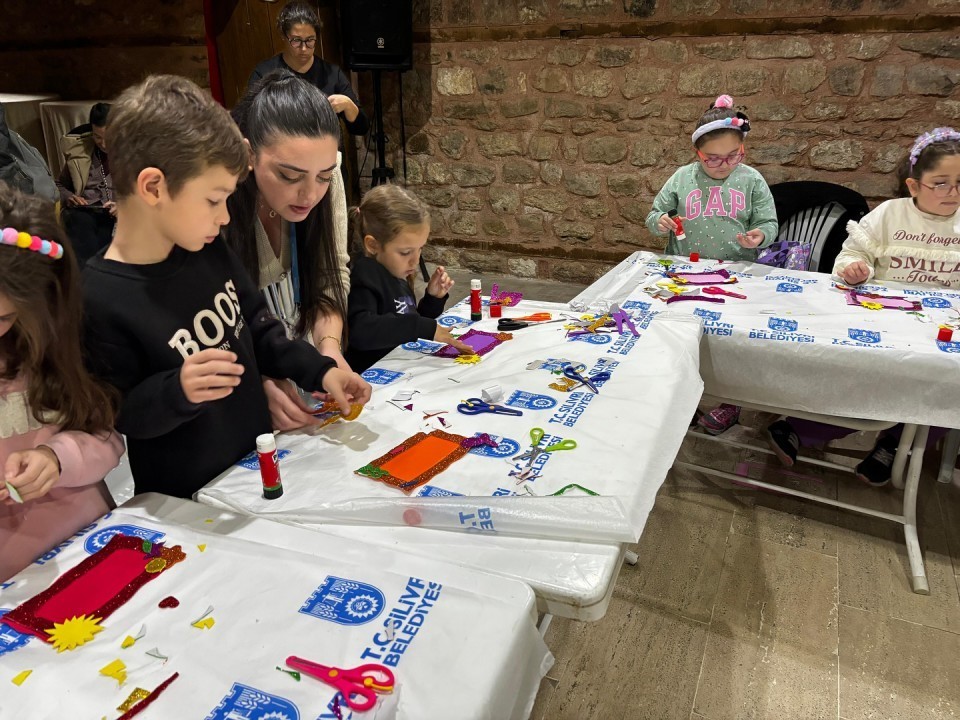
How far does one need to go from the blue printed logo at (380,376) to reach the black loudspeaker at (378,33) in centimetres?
363

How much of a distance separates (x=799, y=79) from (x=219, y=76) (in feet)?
13.8

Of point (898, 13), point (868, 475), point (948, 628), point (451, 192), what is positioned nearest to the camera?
point (948, 628)

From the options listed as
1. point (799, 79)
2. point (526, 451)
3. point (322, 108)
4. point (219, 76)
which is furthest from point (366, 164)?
point (526, 451)

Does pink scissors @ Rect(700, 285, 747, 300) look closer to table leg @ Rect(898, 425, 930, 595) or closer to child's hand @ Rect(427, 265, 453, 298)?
table leg @ Rect(898, 425, 930, 595)

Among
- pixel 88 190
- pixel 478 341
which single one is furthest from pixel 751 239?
pixel 88 190

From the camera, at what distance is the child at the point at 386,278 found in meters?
1.90

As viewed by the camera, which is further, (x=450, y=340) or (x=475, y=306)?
(x=475, y=306)

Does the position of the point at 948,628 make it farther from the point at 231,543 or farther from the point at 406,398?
the point at 231,543

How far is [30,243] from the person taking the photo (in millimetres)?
942

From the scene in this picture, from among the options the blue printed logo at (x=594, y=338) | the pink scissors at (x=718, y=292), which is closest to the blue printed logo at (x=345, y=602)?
the blue printed logo at (x=594, y=338)

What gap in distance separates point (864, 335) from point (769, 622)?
0.88 m

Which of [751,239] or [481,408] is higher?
[751,239]

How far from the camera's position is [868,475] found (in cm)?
259

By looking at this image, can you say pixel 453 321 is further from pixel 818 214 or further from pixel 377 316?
pixel 818 214
